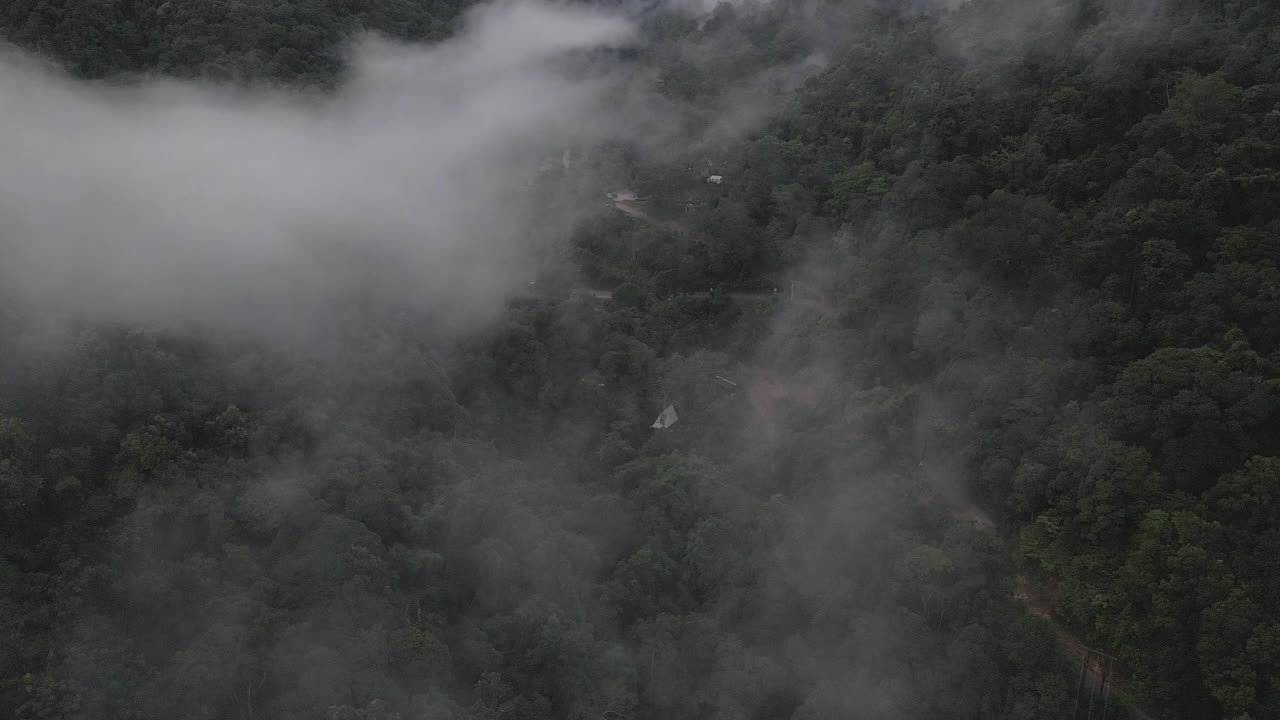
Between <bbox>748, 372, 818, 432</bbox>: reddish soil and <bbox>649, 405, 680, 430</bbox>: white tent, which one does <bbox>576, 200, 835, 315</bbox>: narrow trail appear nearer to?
<bbox>748, 372, 818, 432</bbox>: reddish soil

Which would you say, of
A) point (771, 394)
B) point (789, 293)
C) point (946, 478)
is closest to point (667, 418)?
point (771, 394)

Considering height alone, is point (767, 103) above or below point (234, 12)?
below

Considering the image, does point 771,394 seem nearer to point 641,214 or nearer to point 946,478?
point 946,478

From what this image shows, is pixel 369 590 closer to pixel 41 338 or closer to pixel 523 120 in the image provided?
pixel 41 338

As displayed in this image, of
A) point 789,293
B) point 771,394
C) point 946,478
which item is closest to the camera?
point 946,478

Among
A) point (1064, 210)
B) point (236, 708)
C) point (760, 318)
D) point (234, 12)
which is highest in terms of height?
point (234, 12)

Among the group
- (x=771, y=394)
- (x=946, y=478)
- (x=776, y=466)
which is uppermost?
(x=946, y=478)

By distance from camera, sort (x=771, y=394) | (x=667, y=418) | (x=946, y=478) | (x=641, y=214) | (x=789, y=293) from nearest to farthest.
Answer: (x=946, y=478) → (x=667, y=418) → (x=771, y=394) → (x=789, y=293) → (x=641, y=214)

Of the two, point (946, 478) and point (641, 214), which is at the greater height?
point (946, 478)

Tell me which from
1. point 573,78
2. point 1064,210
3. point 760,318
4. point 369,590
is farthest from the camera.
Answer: point 573,78

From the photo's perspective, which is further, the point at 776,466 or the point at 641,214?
the point at 641,214

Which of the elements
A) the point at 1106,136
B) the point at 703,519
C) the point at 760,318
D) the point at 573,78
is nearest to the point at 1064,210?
the point at 1106,136
